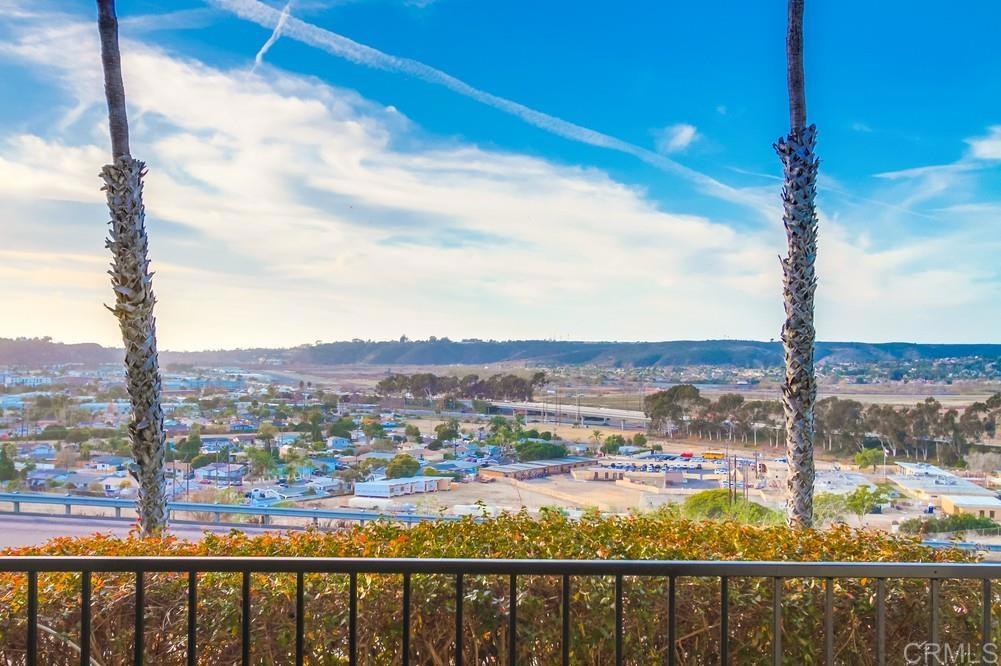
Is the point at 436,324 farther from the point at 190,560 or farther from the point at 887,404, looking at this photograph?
the point at 190,560

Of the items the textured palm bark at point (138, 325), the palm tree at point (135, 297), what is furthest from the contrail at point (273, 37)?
the textured palm bark at point (138, 325)

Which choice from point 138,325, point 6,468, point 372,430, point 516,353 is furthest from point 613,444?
point 6,468

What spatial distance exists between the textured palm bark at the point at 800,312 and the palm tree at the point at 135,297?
4.17 metres

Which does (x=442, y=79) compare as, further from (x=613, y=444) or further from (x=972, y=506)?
(x=972, y=506)

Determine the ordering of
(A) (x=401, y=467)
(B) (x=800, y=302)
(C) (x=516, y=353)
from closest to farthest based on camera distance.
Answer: (B) (x=800, y=302), (A) (x=401, y=467), (C) (x=516, y=353)

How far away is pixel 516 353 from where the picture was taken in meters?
8.12

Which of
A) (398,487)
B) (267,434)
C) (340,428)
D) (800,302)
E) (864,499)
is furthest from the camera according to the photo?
(340,428)

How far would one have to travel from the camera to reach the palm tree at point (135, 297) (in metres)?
4.34

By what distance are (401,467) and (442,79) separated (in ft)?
13.9

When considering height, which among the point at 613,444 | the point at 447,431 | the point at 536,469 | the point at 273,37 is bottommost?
the point at 536,469

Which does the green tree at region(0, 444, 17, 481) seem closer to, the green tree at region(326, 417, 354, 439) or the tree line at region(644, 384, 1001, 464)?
the green tree at region(326, 417, 354, 439)

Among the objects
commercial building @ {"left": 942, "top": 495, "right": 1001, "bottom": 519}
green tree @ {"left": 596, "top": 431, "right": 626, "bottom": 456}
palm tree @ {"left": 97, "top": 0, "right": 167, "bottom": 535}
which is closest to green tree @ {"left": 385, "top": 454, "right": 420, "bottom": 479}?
green tree @ {"left": 596, "top": 431, "right": 626, "bottom": 456}

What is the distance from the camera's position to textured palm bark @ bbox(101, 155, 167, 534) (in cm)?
437

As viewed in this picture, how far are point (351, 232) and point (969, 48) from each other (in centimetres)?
701
